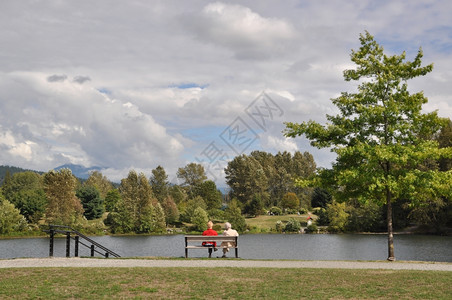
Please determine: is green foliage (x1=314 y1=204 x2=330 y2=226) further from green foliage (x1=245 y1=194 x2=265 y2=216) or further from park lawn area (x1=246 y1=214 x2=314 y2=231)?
green foliage (x1=245 y1=194 x2=265 y2=216)

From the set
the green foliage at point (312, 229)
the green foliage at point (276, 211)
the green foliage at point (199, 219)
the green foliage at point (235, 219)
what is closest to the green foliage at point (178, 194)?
the green foliage at point (276, 211)

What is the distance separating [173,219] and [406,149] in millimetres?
65082

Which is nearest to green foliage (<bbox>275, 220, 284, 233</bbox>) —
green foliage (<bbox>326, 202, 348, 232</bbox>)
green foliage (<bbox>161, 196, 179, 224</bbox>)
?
green foliage (<bbox>326, 202, 348, 232</bbox>)

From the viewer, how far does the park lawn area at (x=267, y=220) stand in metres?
79.8

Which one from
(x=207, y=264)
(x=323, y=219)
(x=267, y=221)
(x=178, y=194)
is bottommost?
(x=267, y=221)

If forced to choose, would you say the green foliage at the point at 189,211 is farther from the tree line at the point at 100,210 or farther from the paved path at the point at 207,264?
the paved path at the point at 207,264

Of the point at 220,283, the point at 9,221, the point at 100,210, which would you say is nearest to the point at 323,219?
the point at 100,210

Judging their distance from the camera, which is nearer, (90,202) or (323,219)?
(323,219)

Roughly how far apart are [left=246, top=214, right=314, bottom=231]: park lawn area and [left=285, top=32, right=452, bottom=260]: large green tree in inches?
2250

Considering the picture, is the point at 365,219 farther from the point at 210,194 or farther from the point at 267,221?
the point at 210,194

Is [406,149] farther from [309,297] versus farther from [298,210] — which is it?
[298,210]

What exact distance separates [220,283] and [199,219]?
6443 centimetres

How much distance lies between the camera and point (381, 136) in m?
21.6

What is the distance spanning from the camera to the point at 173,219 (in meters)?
81.2
